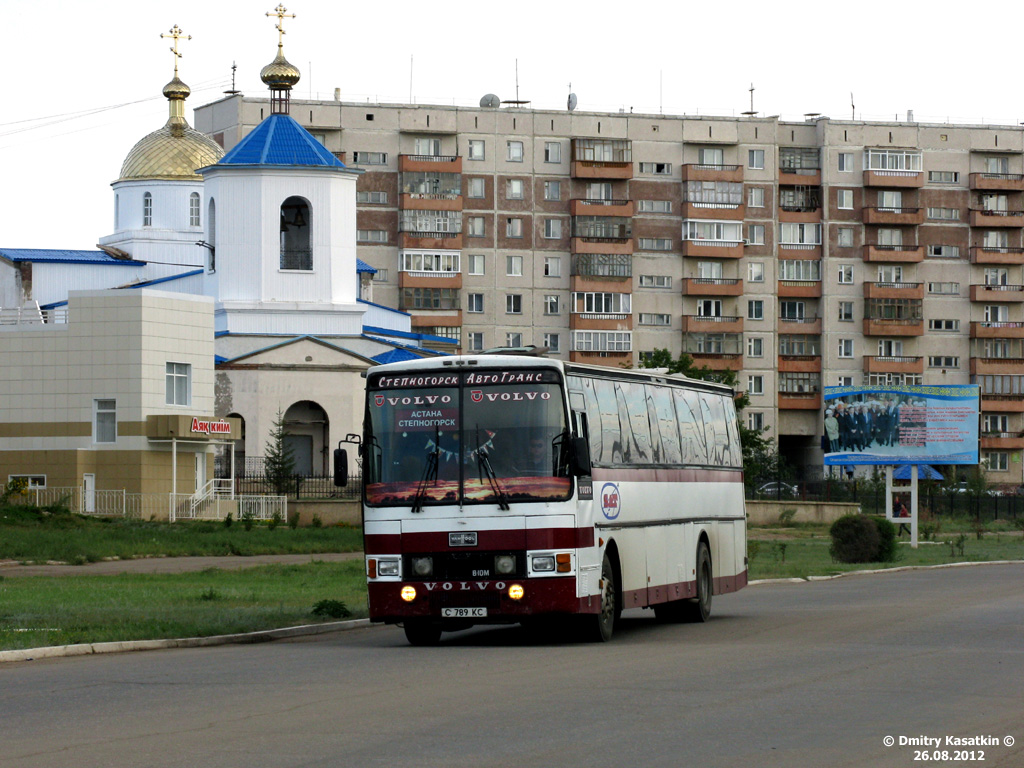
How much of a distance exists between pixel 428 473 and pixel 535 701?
6001 millimetres

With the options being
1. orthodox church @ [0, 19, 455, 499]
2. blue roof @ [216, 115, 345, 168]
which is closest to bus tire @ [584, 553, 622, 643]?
orthodox church @ [0, 19, 455, 499]

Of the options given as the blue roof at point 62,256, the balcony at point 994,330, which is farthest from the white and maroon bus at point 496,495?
the balcony at point 994,330

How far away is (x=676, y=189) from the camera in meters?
99.6

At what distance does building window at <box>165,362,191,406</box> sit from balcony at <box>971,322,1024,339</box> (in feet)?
202

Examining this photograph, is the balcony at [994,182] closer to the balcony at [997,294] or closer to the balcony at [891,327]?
the balcony at [997,294]

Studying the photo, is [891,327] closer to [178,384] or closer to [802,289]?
[802,289]

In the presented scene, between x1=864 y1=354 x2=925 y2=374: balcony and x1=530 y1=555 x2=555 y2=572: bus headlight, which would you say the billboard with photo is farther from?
x1=864 y1=354 x2=925 y2=374: balcony

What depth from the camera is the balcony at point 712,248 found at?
99.1 meters

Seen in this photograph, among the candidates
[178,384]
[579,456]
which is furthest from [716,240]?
[579,456]

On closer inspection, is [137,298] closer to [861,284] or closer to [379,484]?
[379,484]

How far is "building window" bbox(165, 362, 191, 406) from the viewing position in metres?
55.6

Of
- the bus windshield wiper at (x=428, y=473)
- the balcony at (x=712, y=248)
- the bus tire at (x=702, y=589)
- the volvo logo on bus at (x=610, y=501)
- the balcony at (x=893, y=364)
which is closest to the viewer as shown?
the bus windshield wiper at (x=428, y=473)

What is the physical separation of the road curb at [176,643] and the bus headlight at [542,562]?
3.53 meters

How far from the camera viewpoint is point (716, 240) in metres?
99.6
